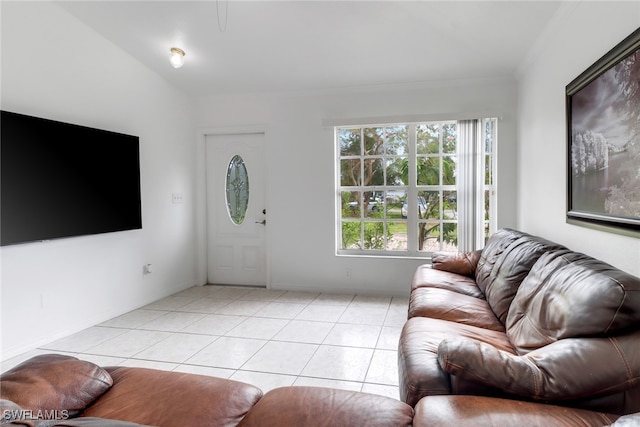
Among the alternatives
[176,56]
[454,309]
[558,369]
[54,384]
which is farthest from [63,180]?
[558,369]

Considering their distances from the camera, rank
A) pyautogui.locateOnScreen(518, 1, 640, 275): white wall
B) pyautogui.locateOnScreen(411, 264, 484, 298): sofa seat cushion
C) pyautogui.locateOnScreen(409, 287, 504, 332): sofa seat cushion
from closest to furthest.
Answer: pyautogui.locateOnScreen(518, 1, 640, 275): white wall
pyautogui.locateOnScreen(409, 287, 504, 332): sofa seat cushion
pyautogui.locateOnScreen(411, 264, 484, 298): sofa seat cushion

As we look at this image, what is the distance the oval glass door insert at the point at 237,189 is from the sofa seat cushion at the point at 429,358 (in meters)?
3.20

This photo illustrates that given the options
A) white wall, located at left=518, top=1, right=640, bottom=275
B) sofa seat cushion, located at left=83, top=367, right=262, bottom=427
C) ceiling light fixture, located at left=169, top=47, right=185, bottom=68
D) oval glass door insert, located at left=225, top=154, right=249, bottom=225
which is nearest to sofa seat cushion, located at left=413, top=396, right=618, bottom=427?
sofa seat cushion, located at left=83, top=367, right=262, bottom=427

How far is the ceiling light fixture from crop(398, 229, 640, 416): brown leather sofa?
3.15 metres

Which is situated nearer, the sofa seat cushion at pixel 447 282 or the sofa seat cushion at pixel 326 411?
the sofa seat cushion at pixel 326 411

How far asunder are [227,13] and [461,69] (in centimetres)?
234

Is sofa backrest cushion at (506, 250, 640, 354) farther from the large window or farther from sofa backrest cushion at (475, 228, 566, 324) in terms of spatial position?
the large window

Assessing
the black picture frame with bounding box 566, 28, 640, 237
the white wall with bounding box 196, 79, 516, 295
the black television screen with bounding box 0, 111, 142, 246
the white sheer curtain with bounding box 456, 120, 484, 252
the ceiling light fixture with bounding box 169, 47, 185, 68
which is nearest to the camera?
the black picture frame with bounding box 566, 28, 640, 237

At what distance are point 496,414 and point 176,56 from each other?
3.81 meters

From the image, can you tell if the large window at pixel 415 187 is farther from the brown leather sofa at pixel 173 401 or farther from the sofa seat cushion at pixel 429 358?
the brown leather sofa at pixel 173 401

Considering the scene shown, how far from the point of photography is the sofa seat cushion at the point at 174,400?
1.21m

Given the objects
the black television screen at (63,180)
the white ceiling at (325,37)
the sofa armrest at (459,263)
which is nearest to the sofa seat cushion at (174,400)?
the black television screen at (63,180)

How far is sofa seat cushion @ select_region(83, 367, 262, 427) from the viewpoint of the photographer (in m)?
1.21

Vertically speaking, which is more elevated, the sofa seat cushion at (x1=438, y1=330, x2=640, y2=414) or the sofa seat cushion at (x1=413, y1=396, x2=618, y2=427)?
the sofa seat cushion at (x1=438, y1=330, x2=640, y2=414)
